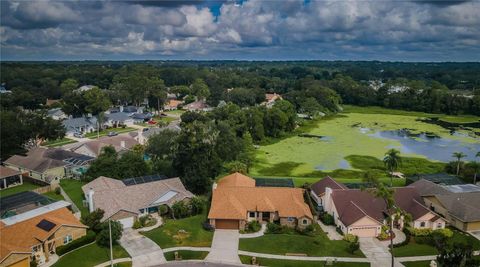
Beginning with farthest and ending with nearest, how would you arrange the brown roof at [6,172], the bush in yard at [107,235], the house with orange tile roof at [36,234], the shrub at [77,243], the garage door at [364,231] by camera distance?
the brown roof at [6,172] → the garage door at [364,231] → the bush in yard at [107,235] → the shrub at [77,243] → the house with orange tile roof at [36,234]

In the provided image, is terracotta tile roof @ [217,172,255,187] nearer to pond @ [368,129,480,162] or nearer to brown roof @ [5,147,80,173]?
brown roof @ [5,147,80,173]

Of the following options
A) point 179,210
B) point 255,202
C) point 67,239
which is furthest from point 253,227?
point 67,239

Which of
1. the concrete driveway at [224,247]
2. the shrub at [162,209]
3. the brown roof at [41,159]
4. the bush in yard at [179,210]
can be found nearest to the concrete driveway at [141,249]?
the shrub at [162,209]

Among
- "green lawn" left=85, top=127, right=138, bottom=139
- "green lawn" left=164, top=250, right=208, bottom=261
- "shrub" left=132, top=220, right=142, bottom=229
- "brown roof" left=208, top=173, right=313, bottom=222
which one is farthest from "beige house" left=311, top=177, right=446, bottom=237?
"green lawn" left=85, top=127, right=138, bottom=139

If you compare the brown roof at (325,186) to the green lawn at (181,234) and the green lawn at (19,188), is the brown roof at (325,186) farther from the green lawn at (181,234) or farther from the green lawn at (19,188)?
the green lawn at (19,188)

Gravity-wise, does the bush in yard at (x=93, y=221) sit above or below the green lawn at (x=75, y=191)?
above

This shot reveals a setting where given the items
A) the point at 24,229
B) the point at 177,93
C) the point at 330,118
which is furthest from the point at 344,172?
the point at 177,93

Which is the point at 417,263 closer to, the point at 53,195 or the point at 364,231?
the point at 364,231

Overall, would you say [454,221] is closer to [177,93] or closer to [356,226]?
[356,226]
